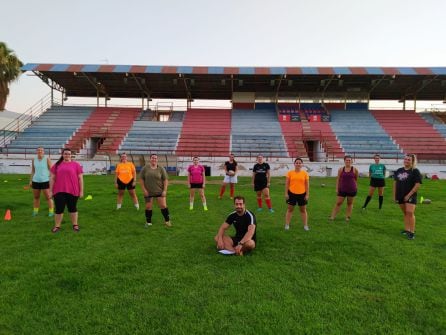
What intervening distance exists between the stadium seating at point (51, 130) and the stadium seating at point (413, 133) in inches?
1244

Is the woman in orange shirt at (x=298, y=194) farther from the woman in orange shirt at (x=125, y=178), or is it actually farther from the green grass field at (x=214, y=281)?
the woman in orange shirt at (x=125, y=178)

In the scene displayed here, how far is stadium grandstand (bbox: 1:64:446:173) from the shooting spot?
92.6 feet

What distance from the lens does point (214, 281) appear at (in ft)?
14.3

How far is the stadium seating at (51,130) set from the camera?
27.2m

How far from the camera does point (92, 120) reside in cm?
3300

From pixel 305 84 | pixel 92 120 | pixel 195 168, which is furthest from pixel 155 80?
pixel 195 168

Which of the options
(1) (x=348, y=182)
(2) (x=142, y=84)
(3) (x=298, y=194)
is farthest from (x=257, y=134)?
(3) (x=298, y=194)

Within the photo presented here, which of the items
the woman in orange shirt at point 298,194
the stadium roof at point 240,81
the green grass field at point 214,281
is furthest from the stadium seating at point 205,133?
the green grass field at point 214,281

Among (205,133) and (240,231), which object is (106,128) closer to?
(205,133)

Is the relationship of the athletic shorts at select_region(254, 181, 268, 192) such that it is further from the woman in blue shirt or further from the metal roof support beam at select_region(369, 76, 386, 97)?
the metal roof support beam at select_region(369, 76, 386, 97)

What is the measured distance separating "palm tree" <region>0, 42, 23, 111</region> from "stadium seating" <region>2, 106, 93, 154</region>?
373 centimetres

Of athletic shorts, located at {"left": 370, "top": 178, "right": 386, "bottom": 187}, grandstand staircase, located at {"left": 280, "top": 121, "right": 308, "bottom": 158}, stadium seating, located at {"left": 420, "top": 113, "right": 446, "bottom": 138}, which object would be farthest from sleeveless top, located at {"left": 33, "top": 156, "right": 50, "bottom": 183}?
stadium seating, located at {"left": 420, "top": 113, "right": 446, "bottom": 138}

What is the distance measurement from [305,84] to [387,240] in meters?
30.0

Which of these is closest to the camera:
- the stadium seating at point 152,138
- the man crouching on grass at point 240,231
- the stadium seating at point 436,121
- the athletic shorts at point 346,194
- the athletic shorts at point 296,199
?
the man crouching on grass at point 240,231
